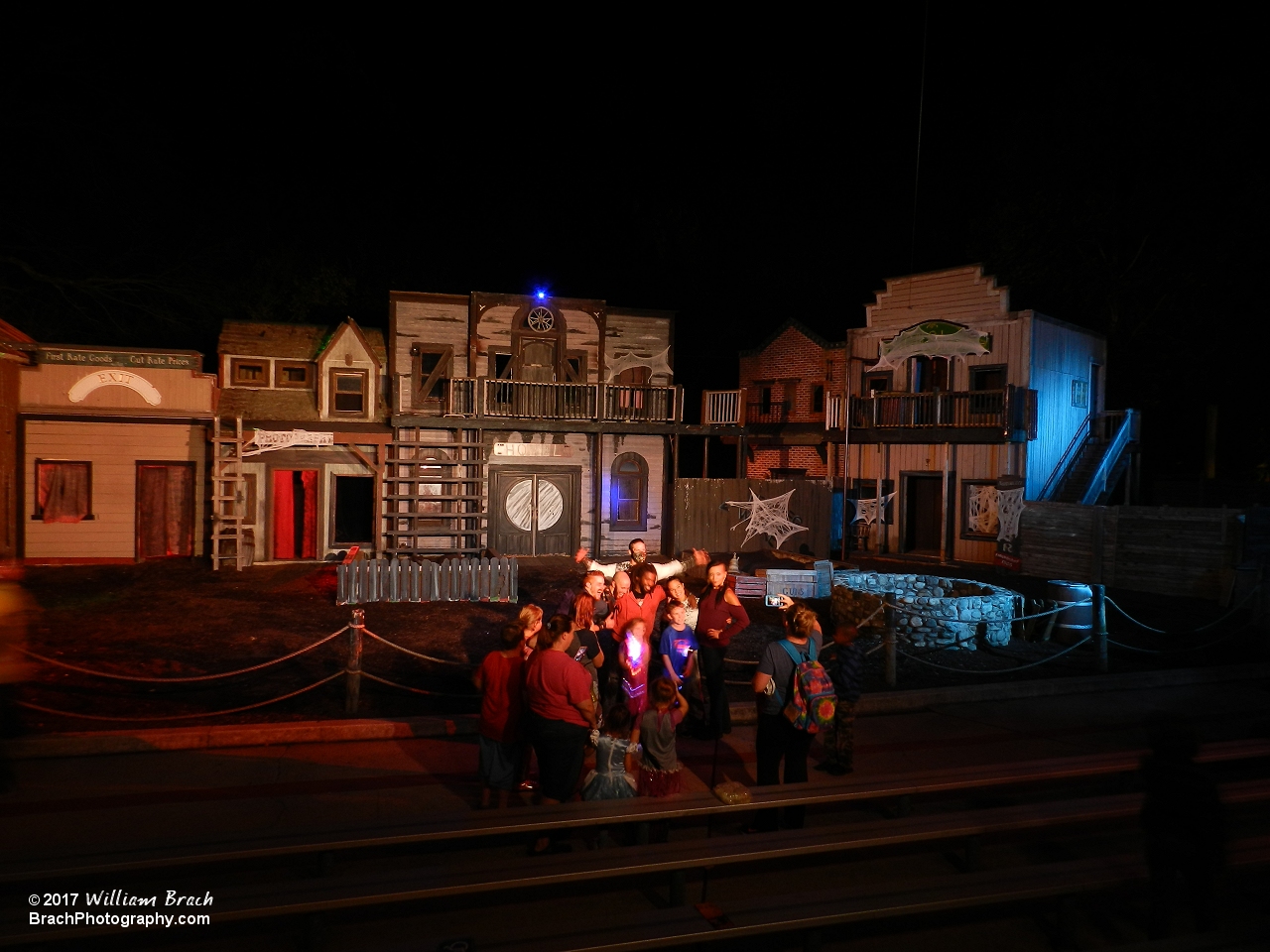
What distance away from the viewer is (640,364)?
24.1 meters

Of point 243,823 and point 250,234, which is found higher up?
point 250,234

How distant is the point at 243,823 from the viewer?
20.2ft

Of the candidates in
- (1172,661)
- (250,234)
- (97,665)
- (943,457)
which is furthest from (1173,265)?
(97,665)

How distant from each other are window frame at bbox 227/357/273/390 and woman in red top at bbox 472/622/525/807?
17.7 meters

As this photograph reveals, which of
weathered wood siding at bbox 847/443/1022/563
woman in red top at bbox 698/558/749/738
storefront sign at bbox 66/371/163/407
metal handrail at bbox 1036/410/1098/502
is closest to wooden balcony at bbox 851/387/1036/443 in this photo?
weathered wood siding at bbox 847/443/1022/563

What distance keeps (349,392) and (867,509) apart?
1483cm

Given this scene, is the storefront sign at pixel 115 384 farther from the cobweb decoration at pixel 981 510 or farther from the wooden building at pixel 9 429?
the cobweb decoration at pixel 981 510

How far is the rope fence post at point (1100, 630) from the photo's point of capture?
11.3m

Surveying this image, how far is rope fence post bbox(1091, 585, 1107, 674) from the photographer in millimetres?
11273

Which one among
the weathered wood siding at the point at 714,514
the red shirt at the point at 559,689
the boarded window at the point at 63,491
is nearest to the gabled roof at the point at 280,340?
the boarded window at the point at 63,491

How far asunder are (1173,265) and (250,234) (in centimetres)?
3193

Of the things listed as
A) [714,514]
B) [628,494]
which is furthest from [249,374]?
[714,514]

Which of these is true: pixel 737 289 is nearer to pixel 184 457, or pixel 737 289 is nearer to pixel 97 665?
pixel 184 457

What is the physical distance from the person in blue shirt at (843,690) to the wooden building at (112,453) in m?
18.1
